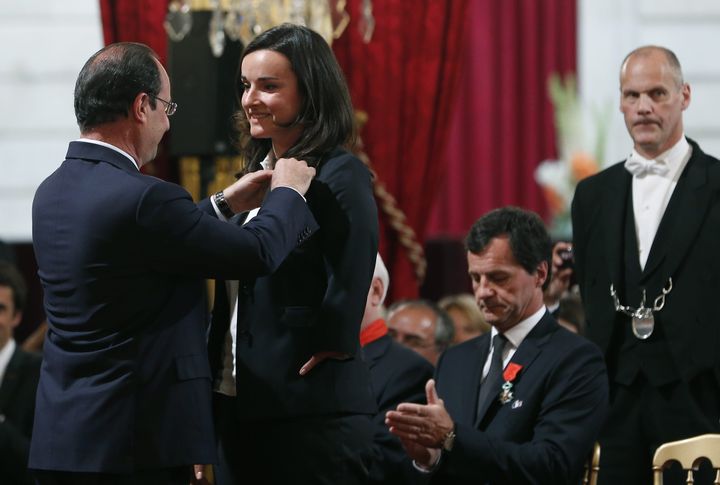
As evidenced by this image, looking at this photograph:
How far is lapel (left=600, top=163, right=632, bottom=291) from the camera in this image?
3633mm

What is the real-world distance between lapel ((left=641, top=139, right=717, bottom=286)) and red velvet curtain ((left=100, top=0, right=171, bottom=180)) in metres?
3.08

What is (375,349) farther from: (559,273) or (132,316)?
(132,316)

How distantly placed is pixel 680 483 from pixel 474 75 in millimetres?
5223

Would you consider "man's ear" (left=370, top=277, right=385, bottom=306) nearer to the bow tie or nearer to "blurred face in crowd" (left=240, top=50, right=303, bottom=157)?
the bow tie

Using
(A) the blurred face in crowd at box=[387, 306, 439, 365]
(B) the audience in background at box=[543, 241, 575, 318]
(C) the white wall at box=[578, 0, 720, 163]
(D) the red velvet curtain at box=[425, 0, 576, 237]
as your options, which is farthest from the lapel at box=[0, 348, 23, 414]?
(D) the red velvet curtain at box=[425, 0, 576, 237]

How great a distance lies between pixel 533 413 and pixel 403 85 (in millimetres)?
3462

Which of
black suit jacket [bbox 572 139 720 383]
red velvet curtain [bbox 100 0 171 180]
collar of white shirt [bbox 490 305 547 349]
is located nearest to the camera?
collar of white shirt [bbox 490 305 547 349]

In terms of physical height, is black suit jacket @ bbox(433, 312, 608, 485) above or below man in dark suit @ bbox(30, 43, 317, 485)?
below

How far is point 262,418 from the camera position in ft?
8.30

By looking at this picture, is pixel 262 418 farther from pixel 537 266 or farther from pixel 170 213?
pixel 537 266

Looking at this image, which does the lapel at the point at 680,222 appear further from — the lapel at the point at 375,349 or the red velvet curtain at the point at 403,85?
the red velvet curtain at the point at 403,85

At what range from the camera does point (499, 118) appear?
842 centimetres

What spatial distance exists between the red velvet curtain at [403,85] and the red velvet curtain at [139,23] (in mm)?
833

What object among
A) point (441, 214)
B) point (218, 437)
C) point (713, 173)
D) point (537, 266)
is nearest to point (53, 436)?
point (218, 437)
